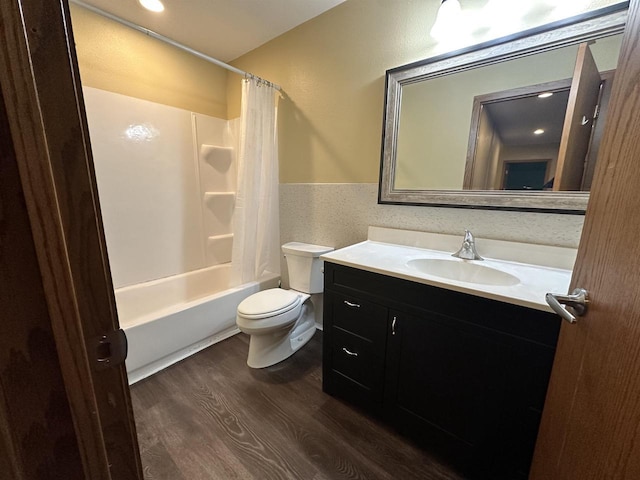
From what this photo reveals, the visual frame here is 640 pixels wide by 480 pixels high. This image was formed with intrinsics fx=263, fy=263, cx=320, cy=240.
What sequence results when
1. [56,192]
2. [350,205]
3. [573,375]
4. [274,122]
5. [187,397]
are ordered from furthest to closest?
1. [274,122]
2. [350,205]
3. [187,397]
4. [573,375]
5. [56,192]

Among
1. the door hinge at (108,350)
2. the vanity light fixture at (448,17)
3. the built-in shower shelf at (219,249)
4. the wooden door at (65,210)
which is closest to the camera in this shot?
the wooden door at (65,210)

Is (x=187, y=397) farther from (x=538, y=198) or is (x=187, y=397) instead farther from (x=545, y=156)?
(x=545, y=156)

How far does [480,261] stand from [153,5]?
2.57 metres

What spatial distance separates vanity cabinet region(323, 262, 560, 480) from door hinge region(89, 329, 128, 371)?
1.02 metres

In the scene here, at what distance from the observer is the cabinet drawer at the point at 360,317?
1290mm

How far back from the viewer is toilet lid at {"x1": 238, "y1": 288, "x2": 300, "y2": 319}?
1651 millimetres

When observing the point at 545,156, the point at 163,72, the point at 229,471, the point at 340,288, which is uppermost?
the point at 163,72

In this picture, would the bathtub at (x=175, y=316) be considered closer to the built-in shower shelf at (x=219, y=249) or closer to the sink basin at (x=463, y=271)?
the built-in shower shelf at (x=219, y=249)

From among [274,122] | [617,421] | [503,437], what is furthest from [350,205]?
[617,421]

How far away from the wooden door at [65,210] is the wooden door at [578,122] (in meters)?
1.65

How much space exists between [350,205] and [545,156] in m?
1.09

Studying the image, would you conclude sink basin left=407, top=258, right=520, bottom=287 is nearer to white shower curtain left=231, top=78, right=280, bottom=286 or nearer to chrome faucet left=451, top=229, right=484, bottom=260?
chrome faucet left=451, top=229, right=484, bottom=260

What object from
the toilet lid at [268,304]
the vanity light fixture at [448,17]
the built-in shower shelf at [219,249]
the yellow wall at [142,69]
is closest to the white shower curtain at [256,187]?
the toilet lid at [268,304]

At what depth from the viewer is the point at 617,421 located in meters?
0.48
